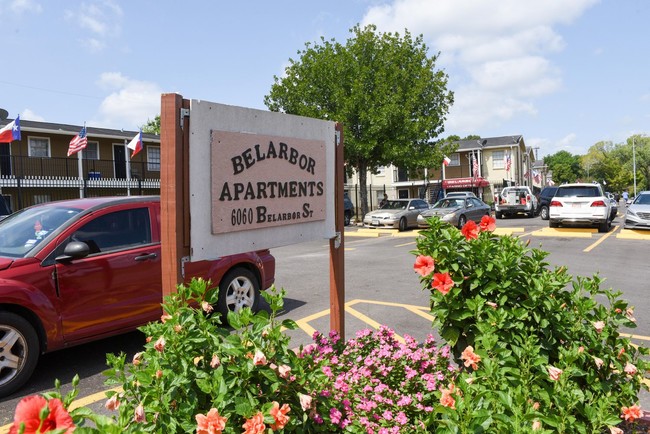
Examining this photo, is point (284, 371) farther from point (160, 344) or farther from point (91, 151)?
point (91, 151)

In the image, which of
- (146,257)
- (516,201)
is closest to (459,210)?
(516,201)

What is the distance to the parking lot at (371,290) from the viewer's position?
4875mm

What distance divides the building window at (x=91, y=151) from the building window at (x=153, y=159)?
3.07 meters

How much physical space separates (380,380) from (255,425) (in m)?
1.24

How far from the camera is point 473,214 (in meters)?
22.8

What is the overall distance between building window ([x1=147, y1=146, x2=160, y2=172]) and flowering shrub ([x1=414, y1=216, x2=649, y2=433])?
30.4 meters

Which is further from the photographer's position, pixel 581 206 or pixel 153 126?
pixel 153 126

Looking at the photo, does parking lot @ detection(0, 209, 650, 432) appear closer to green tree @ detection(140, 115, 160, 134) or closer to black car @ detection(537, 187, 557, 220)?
black car @ detection(537, 187, 557, 220)

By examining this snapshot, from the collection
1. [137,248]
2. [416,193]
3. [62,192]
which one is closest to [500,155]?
[416,193]

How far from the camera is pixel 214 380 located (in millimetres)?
2010

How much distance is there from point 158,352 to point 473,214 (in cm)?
2204

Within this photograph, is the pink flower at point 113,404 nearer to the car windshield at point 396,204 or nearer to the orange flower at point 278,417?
the orange flower at point 278,417

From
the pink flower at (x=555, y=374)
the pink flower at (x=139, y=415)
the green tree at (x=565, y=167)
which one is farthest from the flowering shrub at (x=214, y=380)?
the green tree at (x=565, y=167)

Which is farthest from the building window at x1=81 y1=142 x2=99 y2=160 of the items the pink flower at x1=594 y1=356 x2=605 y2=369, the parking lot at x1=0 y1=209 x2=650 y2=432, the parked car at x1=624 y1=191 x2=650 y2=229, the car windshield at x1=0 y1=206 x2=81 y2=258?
the pink flower at x1=594 y1=356 x2=605 y2=369
